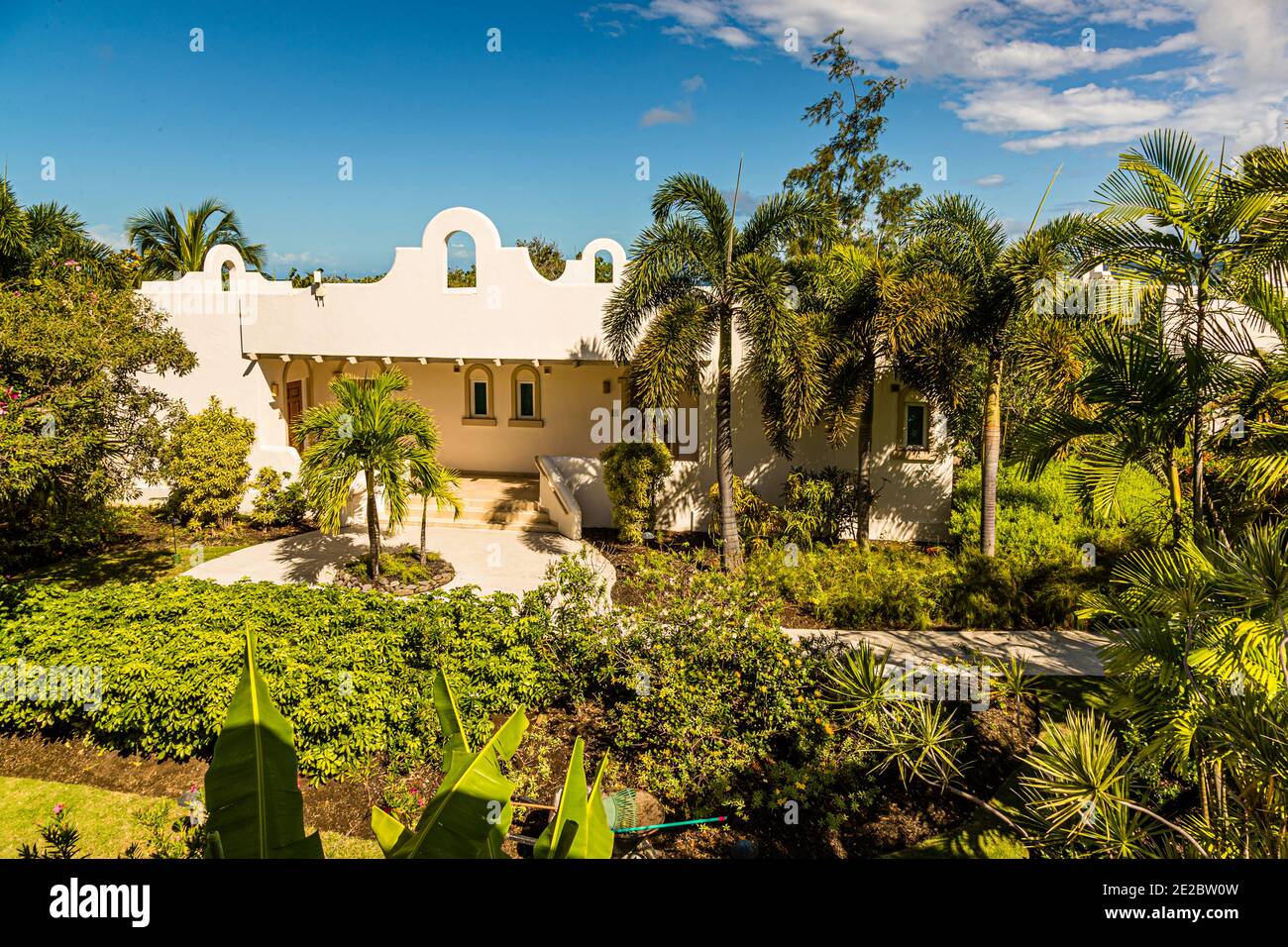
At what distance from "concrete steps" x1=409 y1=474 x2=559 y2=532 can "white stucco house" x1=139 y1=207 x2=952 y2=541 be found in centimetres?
4

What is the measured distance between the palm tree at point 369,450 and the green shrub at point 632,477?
4013 millimetres

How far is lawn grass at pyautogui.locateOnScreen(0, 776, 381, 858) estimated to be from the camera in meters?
6.29

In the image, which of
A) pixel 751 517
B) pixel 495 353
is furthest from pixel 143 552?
Answer: pixel 751 517

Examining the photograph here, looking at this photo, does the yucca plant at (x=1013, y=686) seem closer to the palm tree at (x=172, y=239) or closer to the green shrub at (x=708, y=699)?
the green shrub at (x=708, y=699)

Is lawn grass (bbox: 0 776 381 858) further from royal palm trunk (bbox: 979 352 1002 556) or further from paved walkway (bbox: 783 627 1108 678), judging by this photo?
royal palm trunk (bbox: 979 352 1002 556)

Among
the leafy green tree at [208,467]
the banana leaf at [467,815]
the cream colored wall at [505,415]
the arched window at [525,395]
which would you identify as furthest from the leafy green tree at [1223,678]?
the arched window at [525,395]

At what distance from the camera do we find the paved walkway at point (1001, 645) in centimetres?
1021

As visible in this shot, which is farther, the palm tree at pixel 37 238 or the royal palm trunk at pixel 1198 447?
the palm tree at pixel 37 238

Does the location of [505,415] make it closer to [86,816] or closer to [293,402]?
[293,402]

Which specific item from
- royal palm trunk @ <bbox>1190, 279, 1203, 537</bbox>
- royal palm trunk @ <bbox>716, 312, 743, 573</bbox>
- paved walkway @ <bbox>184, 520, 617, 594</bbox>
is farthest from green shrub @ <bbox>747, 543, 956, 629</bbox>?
royal palm trunk @ <bbox>1190, 279, 1203, 537</bbox>

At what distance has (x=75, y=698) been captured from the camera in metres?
7.63

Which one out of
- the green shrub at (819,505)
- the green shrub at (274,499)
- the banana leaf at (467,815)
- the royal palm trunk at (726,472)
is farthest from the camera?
the green shrub at (274,499)

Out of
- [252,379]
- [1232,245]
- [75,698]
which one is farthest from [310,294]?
[1232,245]
